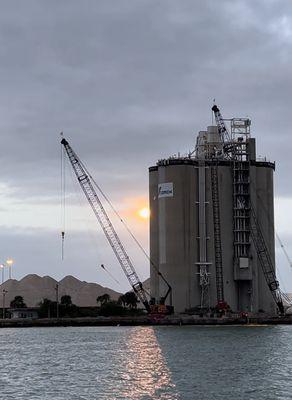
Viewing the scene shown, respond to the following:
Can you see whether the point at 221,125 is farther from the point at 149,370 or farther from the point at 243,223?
the point at 149,370

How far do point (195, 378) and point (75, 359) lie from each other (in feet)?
72.1

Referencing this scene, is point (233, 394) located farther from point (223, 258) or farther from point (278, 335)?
point (223, 258)

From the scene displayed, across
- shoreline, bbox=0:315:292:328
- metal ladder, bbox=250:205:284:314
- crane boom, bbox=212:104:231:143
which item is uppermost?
crane boom, bbox=212:104:231:143

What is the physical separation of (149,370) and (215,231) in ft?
348

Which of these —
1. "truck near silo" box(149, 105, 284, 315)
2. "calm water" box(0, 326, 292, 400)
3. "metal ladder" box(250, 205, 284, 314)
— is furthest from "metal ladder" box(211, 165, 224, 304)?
"calm water" box(0, 326, 292, 400)

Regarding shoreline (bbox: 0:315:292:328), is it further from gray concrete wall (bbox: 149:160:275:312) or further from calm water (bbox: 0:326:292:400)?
calm water (bbox: 0:326:292:400)

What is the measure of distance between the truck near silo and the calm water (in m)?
62.5

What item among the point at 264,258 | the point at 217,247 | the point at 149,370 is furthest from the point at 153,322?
the point at 149,370

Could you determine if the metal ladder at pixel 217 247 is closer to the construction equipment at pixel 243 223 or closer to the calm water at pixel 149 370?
the construction equipment at pixel 243 223

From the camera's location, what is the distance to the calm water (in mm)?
55375

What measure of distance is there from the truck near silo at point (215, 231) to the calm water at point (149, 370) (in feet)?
205

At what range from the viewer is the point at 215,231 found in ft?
569

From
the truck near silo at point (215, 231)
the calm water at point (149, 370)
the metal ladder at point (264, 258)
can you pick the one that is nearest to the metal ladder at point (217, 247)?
the truck near silo at point (215, 231)

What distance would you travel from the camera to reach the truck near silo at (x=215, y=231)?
17125cm
